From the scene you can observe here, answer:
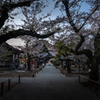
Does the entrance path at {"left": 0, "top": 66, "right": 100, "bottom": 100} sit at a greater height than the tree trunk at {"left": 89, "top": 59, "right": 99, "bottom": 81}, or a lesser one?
lesser

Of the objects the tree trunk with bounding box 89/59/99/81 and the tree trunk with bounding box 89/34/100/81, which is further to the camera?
the tree trunk with bounding box 89/59/99/81

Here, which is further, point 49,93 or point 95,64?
point 95,64

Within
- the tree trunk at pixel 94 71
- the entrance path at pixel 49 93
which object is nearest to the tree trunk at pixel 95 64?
the tree trunk at pixel 94 71

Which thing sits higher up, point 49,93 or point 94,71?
point 94,71

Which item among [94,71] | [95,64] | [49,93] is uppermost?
[95,64]

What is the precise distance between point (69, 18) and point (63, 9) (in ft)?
2.98

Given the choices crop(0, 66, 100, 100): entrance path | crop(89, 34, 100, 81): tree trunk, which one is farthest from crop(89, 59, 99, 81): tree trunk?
crop(0, 66, 100, 100): entrance path

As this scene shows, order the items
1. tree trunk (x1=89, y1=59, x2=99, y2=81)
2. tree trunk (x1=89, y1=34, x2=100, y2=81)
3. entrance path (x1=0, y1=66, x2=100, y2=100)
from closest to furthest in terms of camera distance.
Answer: entrance path (x1=0, y1=66, x2=100, y2=100), tree trunk (x1=89, y1=34, x2=100, y2=81), tree trunk (x1=89, y1=59, x2=99, y2=81)

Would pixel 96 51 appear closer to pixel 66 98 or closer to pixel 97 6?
pixel 97 6

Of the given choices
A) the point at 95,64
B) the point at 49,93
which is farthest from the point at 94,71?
the point at 49,93

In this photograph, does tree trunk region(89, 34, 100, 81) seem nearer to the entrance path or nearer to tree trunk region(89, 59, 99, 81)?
tree trunk region(89, 59, 99, 81)

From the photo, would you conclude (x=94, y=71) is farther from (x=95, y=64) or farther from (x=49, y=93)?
(x=49, y=93)

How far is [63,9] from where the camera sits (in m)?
9.79

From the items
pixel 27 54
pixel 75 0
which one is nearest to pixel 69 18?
pixel 75 0
